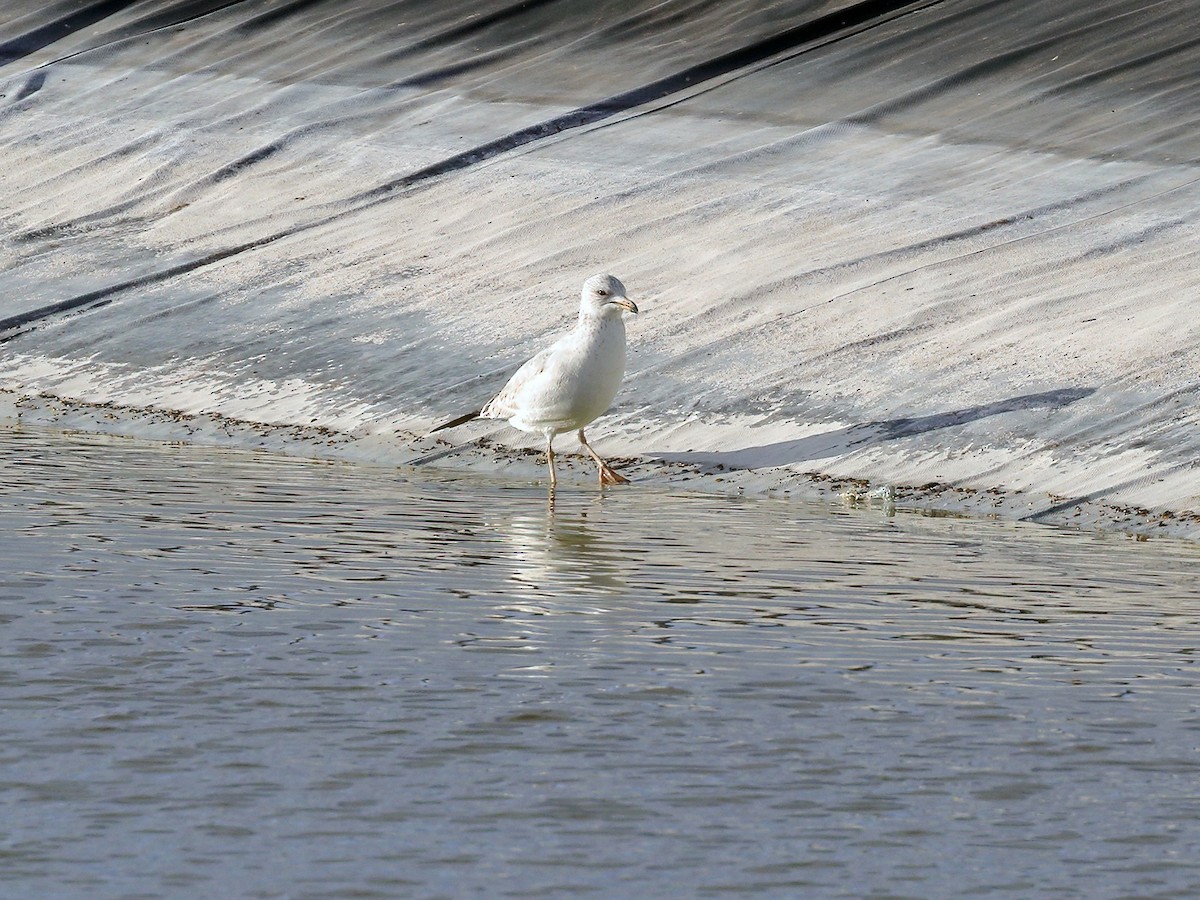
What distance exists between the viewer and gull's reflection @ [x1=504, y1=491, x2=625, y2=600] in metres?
9.13

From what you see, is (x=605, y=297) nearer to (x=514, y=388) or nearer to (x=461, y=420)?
(x=514, y=388)

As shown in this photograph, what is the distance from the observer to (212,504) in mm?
11008

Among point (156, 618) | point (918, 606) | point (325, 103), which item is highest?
point (325, 103)

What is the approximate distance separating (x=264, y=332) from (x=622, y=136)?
4.07m

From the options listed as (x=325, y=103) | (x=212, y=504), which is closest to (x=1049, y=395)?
(x=212, y=504)

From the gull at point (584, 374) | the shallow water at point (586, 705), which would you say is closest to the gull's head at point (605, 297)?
the gull at point (584, 374)

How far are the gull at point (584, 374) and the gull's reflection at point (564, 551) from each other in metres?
0.61

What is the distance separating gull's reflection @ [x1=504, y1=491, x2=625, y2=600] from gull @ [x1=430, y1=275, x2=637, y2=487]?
0.61 metres

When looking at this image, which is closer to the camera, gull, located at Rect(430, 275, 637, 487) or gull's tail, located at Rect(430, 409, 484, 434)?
gull, located at Rect(430, 275, 637, 487)

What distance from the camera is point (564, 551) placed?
32.7 feet

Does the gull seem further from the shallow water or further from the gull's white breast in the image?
the shallow water

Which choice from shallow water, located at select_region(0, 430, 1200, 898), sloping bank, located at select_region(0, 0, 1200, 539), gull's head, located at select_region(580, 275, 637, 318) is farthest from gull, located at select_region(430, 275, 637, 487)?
shallow water, located at select_region(0, 430, 1200, 898)

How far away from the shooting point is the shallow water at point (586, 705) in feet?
18.9

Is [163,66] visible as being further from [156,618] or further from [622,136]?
[156,618]
